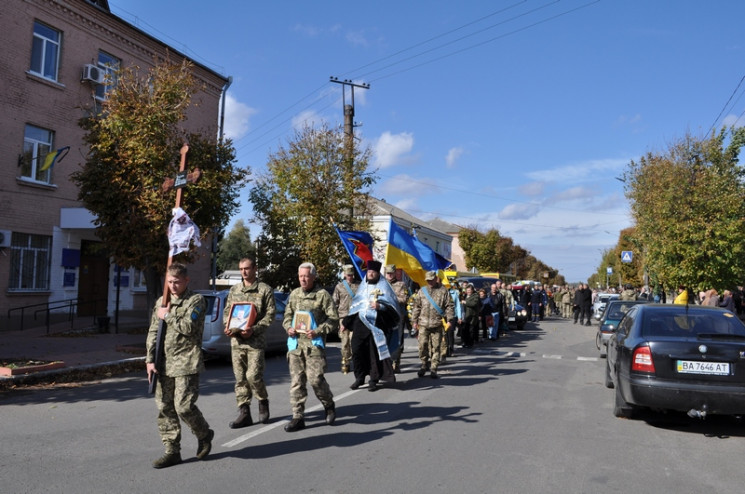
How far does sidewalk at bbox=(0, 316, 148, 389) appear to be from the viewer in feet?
33.2

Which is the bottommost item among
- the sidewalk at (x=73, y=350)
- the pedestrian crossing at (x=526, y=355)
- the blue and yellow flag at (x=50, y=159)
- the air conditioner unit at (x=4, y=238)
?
the pedestrian crossing at (x=526, y=355)

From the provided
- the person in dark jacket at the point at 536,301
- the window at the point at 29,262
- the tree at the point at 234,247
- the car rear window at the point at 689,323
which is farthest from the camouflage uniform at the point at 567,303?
the tree at the point at 234,247

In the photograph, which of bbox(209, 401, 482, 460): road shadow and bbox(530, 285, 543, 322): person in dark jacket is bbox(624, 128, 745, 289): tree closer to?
bbox(530, 285, 543, 322): person in dark jacket

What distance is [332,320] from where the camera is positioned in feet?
22.4

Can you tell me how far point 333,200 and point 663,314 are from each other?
16329 mm

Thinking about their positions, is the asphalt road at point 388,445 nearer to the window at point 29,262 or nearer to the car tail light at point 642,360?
the car tail light at point 642,360

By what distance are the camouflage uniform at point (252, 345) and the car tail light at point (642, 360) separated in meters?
4.07

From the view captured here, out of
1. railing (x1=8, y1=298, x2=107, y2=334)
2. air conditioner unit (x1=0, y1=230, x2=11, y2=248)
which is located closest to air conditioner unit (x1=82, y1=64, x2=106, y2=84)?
air conditioner unit (x1=0, y1=230, x2=11, y2=248)

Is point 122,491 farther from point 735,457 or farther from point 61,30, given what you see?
point 61,30

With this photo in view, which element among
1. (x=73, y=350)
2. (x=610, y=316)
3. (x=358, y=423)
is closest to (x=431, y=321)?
(x=358, y=423)

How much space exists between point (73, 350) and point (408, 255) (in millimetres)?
7428

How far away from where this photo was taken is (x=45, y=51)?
764 inches

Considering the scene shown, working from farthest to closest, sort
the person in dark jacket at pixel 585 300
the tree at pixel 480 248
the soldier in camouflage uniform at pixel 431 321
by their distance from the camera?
the tree at pixel 480 248 < the person in dark jacket at pixel 585 300 < the soldier in camouflage uniform at pixel 431 321

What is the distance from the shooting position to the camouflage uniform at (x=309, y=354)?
655 centimetres
